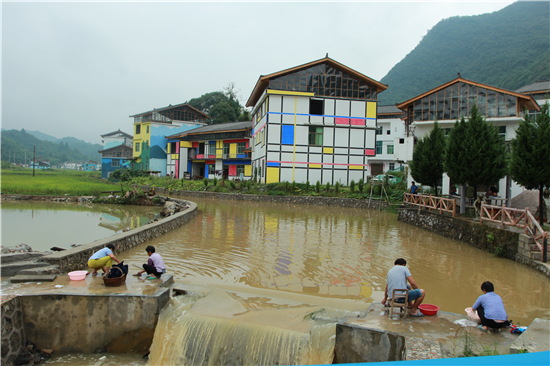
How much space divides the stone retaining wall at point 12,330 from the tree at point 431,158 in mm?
19279

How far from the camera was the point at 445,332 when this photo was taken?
5.18 metres

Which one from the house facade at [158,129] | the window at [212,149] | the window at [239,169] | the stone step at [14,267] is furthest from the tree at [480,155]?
the house facade at [158,129]

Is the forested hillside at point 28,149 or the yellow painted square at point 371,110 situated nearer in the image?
the yellow painted square at point 371,110

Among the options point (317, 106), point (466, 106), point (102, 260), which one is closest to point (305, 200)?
point (317, 106)

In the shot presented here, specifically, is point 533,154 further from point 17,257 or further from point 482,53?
point 482,53

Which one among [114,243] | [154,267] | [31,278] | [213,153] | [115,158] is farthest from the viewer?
[115,158]

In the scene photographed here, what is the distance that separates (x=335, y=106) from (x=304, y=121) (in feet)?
10.1

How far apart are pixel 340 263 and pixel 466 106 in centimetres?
1859

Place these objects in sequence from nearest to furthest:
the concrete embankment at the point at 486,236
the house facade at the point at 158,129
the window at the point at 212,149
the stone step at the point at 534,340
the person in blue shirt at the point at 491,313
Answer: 1. the stone step at the point at 534,340
2. the person in blue shirt at the point at 491,313
3. the concrete embankment at the point at 486,236
4. the window at the point at 212,149
5. the house facade at the point at 158,129

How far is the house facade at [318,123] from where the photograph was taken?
100 ft

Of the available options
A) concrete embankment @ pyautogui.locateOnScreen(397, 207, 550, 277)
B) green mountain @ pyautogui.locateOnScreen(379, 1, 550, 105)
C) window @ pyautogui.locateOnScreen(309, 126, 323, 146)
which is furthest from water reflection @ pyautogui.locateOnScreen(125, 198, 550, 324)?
green mountain @ pyautogui.locateOnScreen(379, 1, 550, 105)

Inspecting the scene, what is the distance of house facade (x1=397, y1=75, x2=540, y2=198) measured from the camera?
22203 millimetres

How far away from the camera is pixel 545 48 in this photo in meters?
57.4

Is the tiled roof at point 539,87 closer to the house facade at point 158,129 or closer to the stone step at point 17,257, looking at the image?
the house facade at point 158,129
